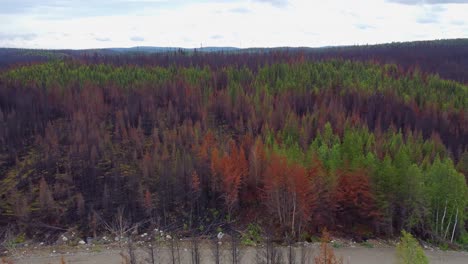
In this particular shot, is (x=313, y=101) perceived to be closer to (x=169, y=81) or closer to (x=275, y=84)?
(x=275, y=84)

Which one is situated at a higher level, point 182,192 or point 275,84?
point 275,84

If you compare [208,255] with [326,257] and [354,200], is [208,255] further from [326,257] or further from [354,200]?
[354,200]

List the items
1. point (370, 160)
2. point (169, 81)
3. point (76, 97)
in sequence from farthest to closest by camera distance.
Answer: point (169, 81) → point (76, 97) → point (370, 160)

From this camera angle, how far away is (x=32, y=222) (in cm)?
4512

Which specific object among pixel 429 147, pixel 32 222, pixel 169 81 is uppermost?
pixel 169 81

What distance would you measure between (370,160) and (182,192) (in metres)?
21.2

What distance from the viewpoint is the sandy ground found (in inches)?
1431

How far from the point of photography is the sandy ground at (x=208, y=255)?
36.3m

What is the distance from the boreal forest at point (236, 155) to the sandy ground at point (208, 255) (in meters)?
3.03

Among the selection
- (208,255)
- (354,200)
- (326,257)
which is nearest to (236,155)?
(208,255)

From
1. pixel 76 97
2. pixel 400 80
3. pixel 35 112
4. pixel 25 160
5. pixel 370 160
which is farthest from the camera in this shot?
pixel 400 80

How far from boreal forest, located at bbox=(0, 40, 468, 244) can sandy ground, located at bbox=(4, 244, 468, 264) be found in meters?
3.03

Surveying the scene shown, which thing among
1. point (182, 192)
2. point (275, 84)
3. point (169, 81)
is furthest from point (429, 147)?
point (169, 81)

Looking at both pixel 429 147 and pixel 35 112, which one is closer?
pixel 429 147
